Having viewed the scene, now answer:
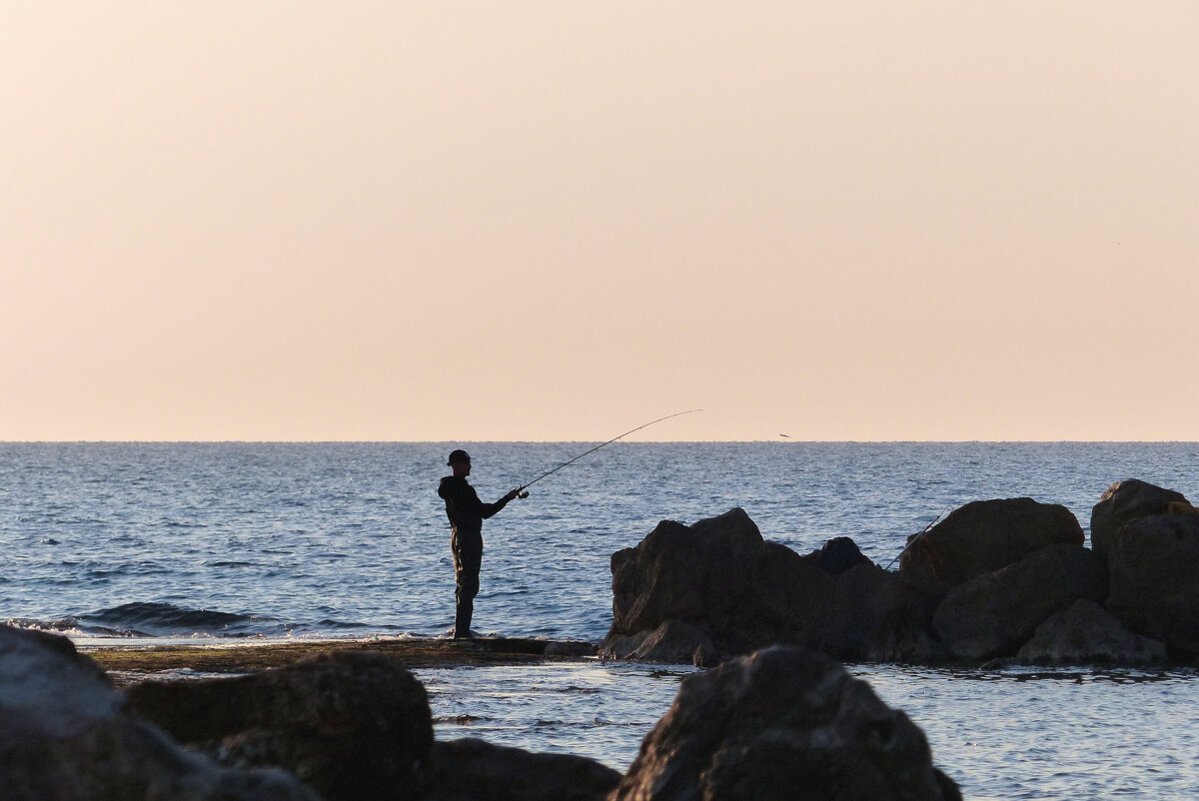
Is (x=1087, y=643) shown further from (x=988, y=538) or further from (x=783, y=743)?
(x=783, y=743)

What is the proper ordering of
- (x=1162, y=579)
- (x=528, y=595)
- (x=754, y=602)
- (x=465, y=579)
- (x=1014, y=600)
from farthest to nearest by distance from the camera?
(x=528, y=595) → (x=754, y=602) → (x=1014, y=600) → (x=1162, y=579) → (x=465, y=579)

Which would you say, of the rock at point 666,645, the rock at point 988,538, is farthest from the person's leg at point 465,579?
the rock at point 988,538

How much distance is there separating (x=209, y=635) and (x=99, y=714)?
15802 mm

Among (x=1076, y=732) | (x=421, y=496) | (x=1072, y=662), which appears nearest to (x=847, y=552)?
(x=1072, y=662)

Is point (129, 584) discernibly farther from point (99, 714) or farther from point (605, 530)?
point (99, 714)

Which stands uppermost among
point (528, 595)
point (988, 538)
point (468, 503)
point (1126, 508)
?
point (1126, 508)

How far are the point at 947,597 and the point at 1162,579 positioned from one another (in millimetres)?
2175

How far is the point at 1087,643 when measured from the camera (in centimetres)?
1571

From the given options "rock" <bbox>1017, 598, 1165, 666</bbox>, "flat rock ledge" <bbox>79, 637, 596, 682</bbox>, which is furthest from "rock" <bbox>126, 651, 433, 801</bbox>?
"rock" <bbox>1017, 598, 1165, 666</bbox>

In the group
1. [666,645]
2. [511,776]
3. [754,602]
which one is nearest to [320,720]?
[511,776]

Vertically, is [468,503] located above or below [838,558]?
above

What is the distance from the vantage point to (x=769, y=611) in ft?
53.4

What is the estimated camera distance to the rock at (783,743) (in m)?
5.89

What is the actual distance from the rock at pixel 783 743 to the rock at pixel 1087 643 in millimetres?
9921
